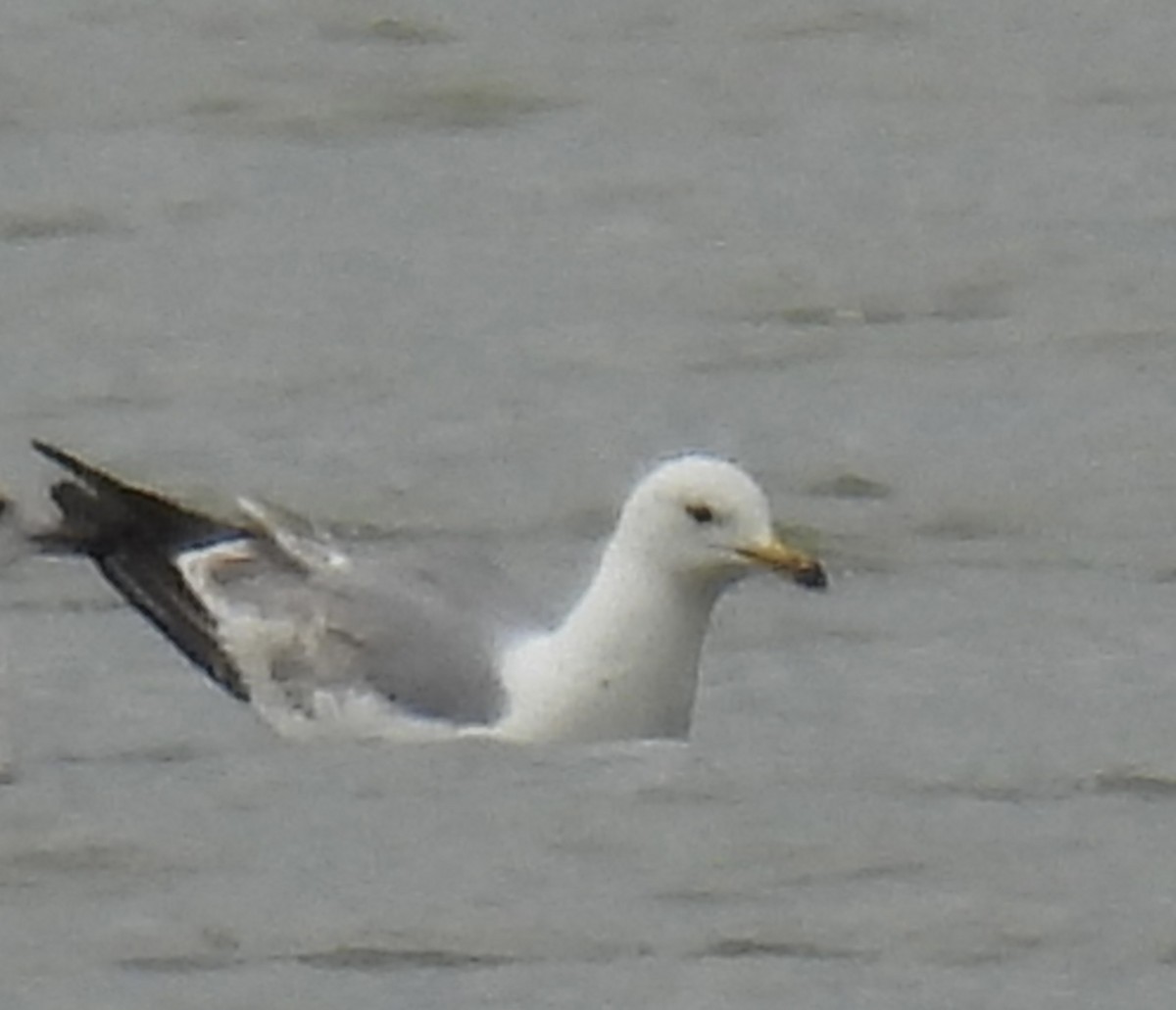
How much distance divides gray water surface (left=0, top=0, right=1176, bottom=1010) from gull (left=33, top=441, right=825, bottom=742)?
0.13 metres

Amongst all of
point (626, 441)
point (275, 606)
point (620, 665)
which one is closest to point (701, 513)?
point (620, 665)

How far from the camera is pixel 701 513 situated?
15.4 meters

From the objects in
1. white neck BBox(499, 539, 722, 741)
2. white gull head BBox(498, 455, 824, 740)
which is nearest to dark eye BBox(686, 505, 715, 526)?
white gull head BBox(498, 455, 824, 740)

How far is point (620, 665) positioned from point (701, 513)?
0.37 meters

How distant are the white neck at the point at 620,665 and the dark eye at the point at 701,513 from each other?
0.47ft

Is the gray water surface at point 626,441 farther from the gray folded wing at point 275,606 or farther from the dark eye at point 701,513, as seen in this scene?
the dark eye at point 701,513

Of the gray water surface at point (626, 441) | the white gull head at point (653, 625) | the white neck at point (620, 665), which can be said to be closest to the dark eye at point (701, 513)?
the white gull head at point (653, 625)

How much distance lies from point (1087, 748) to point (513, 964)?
6.60 feet

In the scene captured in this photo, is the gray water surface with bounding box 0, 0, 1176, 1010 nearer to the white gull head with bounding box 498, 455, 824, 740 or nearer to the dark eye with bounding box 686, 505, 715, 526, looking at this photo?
the white gull head with bounding box 498, 455, 824, 740

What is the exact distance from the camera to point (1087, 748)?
Answer: 49.8ft

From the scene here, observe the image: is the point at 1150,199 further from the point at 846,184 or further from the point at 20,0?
the point at 20,0

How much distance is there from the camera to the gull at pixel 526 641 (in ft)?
50.3

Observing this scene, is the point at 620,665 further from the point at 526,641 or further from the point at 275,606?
the point at 275,606

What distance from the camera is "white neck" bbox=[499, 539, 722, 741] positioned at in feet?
50.2
